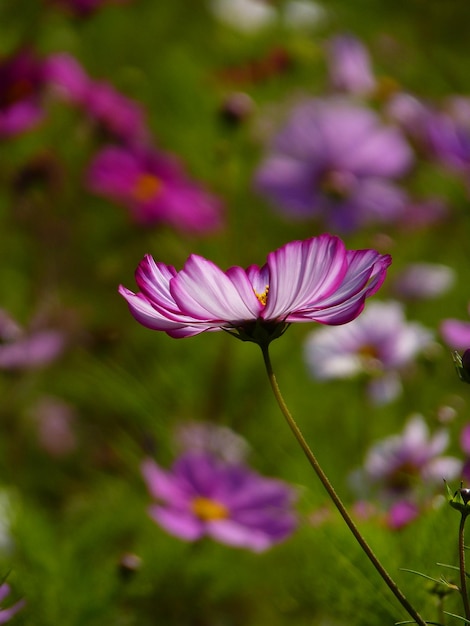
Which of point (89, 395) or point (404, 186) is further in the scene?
point (404, 186)

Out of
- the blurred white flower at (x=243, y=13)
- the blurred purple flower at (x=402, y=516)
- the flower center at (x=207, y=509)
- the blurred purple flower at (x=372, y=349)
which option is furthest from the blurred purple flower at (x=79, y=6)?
the blurred white flower at (x=243, y=13)

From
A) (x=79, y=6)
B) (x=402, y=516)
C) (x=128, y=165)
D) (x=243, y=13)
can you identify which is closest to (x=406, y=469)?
(x=402, y=516)

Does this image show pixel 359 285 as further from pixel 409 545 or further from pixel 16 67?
pixel 16 67

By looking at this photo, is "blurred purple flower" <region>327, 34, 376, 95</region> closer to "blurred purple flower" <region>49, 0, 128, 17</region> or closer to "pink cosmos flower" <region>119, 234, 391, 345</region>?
"blurred purple flower" <region>49, 0, 128, 17</region>


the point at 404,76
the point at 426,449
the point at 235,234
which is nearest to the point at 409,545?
the point at 426,449

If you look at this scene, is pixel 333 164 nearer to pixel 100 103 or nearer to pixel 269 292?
pixel 100 103

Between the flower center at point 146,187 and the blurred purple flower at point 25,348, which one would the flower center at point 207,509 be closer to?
the blurred purple flower at point 25,348
